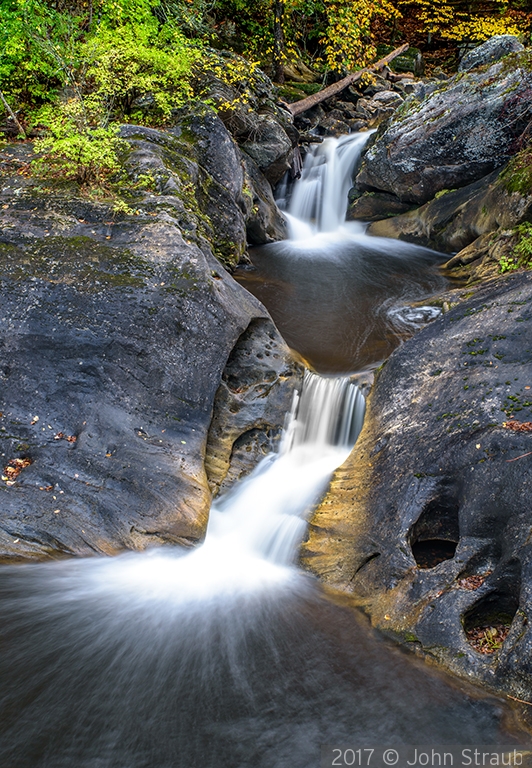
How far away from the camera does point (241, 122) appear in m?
12.4

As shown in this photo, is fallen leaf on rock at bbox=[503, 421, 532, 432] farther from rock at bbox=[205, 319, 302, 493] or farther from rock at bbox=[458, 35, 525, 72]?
rock at bbox=[458, 35, 525, 72]

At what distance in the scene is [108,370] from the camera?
229 inches

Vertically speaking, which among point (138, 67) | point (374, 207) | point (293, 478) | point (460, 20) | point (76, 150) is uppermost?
point (460, 20)

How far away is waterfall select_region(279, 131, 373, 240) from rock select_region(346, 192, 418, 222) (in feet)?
1.21

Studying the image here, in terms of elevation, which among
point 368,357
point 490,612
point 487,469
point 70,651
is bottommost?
point 70,651

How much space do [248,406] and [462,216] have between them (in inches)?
304

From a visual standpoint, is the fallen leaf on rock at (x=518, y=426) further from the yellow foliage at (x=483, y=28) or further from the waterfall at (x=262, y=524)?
the yellow foliage at (x=483, y=28)

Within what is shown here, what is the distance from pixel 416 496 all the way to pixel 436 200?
9645 mm

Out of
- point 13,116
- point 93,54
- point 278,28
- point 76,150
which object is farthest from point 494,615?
point 278,28

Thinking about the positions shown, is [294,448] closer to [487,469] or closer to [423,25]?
→ [487,469]

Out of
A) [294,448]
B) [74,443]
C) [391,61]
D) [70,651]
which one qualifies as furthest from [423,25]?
[70,651]

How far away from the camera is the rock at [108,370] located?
5352 mm

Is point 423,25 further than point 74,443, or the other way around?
point 423,25

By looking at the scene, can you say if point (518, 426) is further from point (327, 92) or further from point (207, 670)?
point (327, 92)
